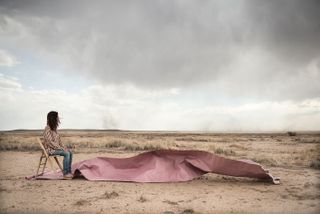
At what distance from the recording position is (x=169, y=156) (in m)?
9.55

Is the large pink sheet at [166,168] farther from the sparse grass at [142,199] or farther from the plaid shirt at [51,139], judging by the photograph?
the sparse grass at [142,199]

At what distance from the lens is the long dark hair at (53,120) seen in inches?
373

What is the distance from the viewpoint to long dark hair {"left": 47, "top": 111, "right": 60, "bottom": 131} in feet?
31.1

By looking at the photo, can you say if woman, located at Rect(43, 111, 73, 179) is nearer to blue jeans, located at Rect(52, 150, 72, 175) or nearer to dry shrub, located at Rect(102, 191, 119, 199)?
blue jeans, located at Rect(52, 150, 72, 175)

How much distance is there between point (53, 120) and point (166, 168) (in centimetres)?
295

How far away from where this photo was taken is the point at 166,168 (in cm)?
939

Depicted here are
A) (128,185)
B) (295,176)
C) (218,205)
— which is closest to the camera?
(218,205)

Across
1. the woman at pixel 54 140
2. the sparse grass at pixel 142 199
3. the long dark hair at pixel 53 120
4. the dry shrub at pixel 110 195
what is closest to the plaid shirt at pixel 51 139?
the woman at pixel 54 140

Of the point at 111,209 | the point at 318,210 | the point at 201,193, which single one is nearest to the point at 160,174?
the point at 201,193

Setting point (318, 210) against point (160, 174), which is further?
point (160, 174)

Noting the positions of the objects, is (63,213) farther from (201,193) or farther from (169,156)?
(169,156)

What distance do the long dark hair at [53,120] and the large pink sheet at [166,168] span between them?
3.74ft

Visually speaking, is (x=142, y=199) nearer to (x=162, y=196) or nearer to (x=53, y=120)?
(x=162, y=196)

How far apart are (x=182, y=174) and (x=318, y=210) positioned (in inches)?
130
